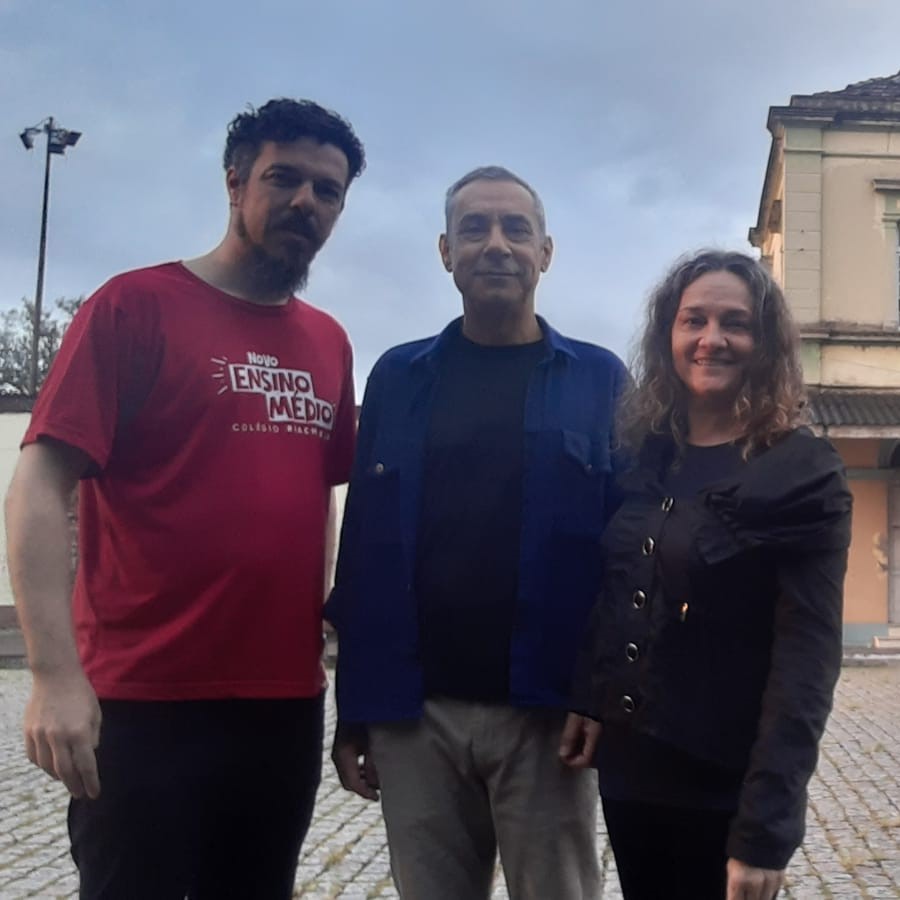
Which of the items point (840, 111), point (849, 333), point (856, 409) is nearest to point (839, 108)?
point (840, 111)

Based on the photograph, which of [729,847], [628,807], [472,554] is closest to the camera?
[729,847]

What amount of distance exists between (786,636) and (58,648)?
4.65 feet

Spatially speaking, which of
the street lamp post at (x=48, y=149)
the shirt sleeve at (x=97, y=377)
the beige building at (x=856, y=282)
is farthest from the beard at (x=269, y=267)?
the street lamp post at (x=48, y=149)

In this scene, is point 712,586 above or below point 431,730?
above

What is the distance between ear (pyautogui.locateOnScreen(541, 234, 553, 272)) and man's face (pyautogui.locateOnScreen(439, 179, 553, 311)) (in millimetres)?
23

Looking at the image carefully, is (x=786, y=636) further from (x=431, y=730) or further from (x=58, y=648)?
(x=58, y=648)

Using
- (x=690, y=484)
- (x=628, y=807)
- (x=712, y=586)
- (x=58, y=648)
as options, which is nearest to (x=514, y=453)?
(x=690, y=484)

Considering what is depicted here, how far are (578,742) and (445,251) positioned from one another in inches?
49.1

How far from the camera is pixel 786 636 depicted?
226 centimetres

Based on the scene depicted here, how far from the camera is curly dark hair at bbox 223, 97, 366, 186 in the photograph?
277cm

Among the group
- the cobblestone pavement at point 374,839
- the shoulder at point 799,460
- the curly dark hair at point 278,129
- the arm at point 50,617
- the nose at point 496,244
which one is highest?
the curly dark hair at point 278,129

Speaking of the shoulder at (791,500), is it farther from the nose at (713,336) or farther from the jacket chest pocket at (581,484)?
the jacket chest pocket at (581,484)

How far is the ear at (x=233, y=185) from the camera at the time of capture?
9.29ft

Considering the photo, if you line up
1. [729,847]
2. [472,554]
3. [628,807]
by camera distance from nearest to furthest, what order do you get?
[729,847] → [628,807] → [472,554]
